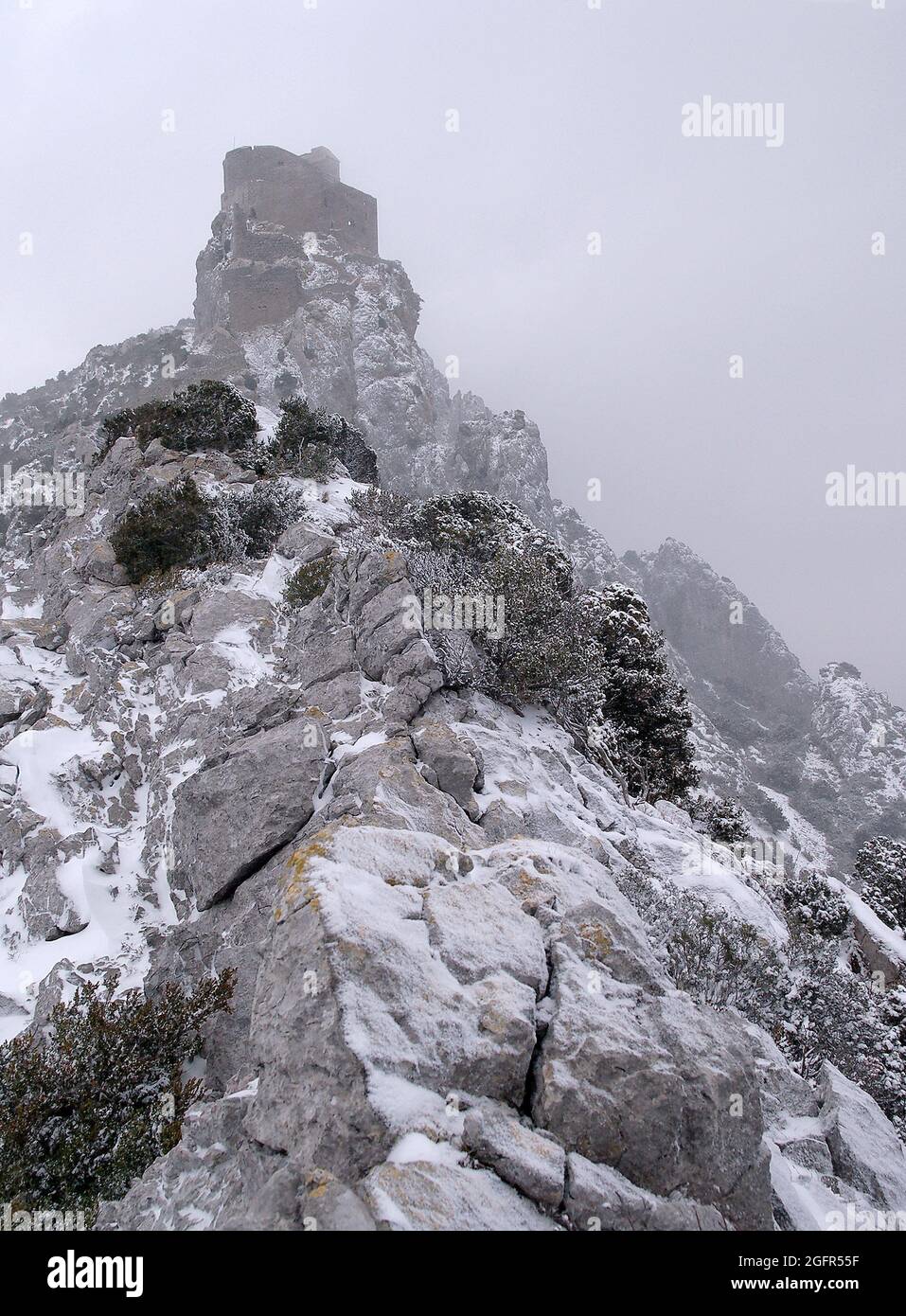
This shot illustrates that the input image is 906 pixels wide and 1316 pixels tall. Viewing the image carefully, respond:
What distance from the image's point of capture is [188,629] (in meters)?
12.1

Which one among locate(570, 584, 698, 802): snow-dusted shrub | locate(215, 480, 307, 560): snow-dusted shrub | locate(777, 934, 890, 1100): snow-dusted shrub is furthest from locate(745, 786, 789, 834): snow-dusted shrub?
locate(777, 934, 890, 1100): snow-dusted shrub

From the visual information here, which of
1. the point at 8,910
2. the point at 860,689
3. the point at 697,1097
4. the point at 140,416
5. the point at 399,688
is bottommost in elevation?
the point at 860,689

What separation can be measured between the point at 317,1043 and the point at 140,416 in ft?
70.6

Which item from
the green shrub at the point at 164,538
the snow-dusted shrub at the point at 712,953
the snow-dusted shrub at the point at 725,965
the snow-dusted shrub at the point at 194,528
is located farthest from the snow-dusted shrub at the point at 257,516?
the snow-dusted shrub at the point at 725,965

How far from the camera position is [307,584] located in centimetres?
1270

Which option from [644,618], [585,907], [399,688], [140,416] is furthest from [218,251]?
[585,907]

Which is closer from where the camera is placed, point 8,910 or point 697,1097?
point 697,1097

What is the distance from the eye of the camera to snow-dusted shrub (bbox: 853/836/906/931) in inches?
649

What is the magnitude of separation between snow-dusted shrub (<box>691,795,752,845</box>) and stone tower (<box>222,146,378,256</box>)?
193 feet

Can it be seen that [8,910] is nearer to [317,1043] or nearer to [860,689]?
[317,1043]

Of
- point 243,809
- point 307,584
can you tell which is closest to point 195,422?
point 307,584

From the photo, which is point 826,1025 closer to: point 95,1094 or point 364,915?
point 364,915

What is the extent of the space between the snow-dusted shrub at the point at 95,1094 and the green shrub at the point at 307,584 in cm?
694

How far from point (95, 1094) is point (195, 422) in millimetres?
18503
